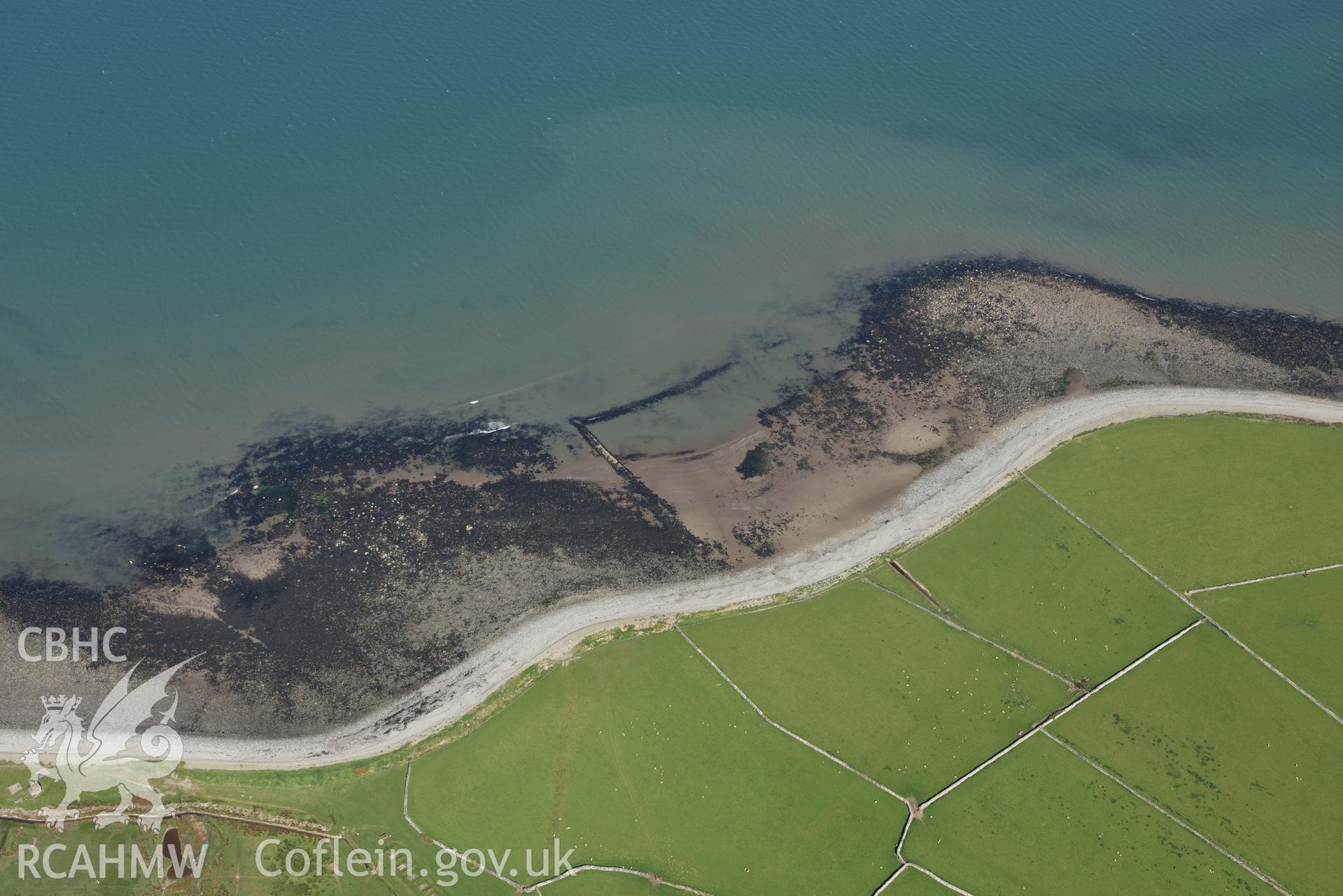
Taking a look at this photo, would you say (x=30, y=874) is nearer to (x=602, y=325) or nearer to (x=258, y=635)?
(x=258, y=635)

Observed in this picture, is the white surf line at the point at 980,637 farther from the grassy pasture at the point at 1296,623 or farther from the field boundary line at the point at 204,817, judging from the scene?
the field boundary line at the point at 204,817

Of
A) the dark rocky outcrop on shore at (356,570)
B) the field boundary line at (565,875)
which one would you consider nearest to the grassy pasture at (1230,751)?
the field boundary line at (565,875)

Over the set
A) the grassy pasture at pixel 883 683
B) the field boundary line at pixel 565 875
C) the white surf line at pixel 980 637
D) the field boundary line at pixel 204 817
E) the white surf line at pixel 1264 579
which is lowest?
the field boundary line at pixel 204 817

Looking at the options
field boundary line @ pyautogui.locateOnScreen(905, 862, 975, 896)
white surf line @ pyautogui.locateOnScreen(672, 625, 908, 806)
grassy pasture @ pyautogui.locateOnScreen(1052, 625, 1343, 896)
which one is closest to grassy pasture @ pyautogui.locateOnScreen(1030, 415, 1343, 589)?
grassy pasture @ pyautogui.locateOnScreen(1052, 625, 1343, 896)

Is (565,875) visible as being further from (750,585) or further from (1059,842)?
(1059,842)

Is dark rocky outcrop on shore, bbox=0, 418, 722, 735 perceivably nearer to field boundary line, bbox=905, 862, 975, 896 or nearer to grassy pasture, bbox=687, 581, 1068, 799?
grassy pasture, bbox=687, 581, 1068, 799

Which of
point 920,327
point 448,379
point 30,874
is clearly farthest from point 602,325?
point 30,874

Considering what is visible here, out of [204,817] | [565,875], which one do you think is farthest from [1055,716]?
[204,817]
